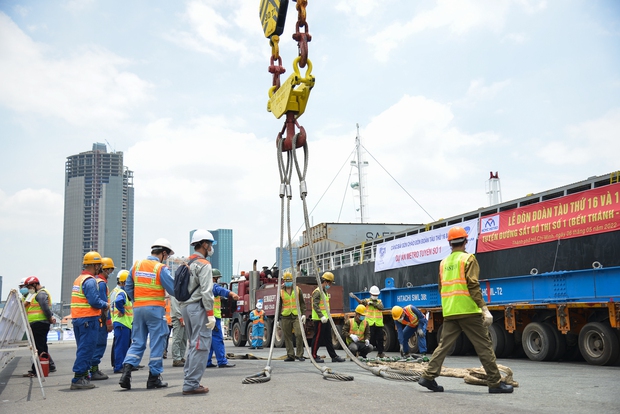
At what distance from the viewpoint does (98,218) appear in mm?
188750

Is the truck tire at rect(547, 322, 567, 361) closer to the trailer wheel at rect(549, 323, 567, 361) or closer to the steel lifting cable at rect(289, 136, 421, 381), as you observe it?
the trailer wheel at rect(549, 323, 567, 361)

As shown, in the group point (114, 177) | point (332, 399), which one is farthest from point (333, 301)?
point (114, 177)

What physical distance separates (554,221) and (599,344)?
3.24 metres

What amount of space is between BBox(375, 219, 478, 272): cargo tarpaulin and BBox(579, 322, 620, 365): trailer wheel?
497 centimetres

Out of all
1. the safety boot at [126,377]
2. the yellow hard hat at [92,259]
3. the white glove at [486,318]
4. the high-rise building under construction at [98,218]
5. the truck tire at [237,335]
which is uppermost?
the high-rise building under construction at [98,218]

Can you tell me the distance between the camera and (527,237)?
49.4 ft

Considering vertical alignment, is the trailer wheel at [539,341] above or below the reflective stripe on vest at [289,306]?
below

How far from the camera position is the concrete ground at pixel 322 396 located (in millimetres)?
5762

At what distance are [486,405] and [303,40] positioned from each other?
5.52 m

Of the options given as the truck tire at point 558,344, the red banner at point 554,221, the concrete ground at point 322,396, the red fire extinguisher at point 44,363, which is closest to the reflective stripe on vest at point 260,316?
the red banner at point 554,221

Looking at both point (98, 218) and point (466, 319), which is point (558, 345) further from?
point (98, 218)

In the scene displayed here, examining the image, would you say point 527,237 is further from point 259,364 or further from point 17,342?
point 17,342

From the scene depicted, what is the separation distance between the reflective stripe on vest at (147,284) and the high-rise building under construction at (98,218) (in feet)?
582

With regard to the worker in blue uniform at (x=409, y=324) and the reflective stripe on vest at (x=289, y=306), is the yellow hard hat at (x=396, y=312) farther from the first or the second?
the reflective stripe on vest at (x=289, y=306)
